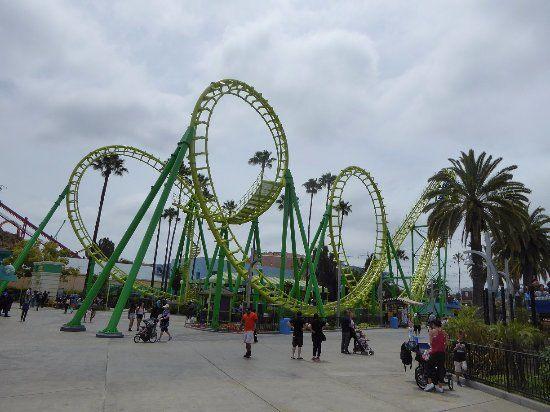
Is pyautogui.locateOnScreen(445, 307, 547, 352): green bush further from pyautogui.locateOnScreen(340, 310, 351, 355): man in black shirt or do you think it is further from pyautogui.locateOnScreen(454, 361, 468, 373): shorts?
pyautogui.locateOnScreen(340, 310, 351, 355): man in black shirt

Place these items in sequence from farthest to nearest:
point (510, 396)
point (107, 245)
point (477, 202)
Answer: point (107, 245)
point (477, 202)
point (510, 396)

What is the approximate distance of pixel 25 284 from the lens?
55000mm

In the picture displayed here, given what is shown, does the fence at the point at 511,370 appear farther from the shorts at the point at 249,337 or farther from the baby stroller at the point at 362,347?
the shorts at the point at 249,337

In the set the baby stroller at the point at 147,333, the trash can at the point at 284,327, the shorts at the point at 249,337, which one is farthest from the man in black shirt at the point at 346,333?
the trash can at the point at 284,327

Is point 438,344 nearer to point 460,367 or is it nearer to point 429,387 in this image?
point 429,387

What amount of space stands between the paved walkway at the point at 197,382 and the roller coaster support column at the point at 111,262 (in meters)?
4.58

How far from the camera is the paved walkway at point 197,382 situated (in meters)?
6.79

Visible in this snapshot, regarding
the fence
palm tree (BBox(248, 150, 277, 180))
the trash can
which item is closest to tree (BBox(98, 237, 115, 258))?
palm tree (BBox(248, 150, 277, 180))

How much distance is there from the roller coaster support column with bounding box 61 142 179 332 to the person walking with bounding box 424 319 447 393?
14.1 metres

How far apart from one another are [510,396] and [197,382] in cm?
666

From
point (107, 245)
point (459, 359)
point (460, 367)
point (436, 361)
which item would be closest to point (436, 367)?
point (436, 361)

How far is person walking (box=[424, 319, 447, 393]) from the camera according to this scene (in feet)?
30.2

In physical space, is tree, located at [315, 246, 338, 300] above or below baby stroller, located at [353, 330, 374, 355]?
above

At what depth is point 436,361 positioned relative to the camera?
30.5 ft
